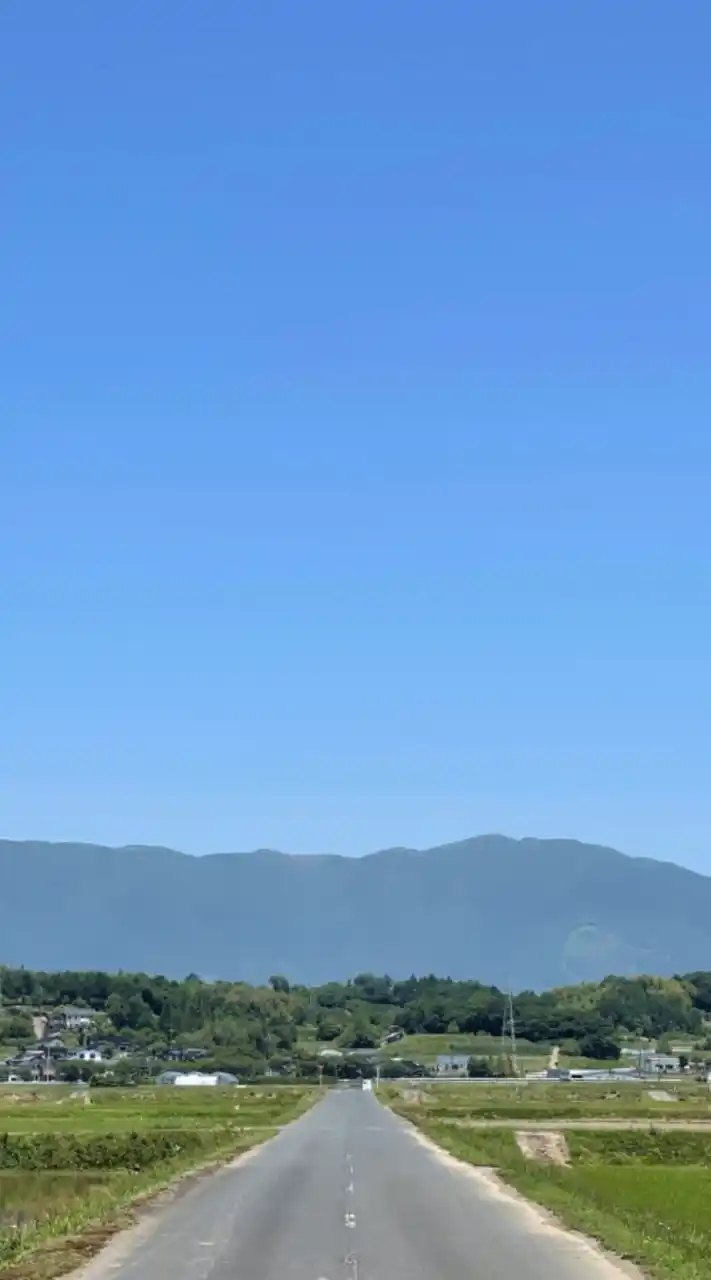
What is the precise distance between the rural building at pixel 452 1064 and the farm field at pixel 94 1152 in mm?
58223

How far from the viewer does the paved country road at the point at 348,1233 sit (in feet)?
64.7

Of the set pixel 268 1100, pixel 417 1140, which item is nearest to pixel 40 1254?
pixel 417 1140

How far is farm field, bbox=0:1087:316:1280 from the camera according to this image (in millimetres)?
23078

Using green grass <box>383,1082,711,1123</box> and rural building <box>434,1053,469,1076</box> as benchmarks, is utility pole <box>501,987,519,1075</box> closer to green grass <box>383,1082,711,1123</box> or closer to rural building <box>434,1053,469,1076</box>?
rural building <box>434,1053,469,1076</box>

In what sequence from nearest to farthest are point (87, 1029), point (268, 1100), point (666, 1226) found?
point (666, 1226) → point (268, 1100) → point (87, 1029)

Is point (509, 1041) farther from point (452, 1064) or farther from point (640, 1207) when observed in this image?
point (640, 1207)

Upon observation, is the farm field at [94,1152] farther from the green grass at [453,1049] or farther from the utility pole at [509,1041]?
the green grass at [453,1049]

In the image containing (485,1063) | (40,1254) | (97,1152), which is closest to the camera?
(40,1254)

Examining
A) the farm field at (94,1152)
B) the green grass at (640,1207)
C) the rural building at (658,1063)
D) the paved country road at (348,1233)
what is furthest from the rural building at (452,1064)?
the paved country road at (348,1233)

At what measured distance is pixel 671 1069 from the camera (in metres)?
168

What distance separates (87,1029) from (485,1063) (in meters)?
62.7

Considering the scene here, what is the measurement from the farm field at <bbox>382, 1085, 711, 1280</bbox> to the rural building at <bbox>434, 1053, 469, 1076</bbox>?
275ft

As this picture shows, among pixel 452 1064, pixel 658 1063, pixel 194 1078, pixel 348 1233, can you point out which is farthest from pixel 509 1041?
pixel 348 1233

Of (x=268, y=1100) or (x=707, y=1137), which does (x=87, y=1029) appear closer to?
(x=268, y=1100)
